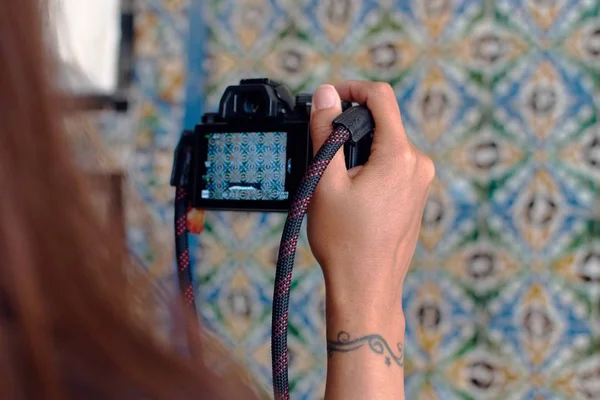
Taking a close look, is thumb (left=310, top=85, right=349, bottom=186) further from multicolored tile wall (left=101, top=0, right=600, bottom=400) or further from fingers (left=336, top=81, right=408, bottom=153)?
multicolored tile wall (left=101, top=0, right=600, bottom=400)

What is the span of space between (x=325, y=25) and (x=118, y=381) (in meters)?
0.81

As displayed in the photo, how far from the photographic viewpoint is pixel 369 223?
18.9 inches

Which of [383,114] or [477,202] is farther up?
[383,114]

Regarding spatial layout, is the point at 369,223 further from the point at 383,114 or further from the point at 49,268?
the point at 49,268

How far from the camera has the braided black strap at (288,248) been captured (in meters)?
0.48

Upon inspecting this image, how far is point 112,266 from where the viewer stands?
0.27m

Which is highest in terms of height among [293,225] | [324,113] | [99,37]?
[99,37]

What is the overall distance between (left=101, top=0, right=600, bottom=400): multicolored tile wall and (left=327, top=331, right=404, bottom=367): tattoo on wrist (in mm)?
417

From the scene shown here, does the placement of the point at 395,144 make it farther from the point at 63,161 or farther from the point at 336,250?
the point at 63,161

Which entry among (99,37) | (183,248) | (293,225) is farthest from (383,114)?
(99,37)

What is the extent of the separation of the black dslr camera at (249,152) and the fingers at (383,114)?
23 millimetres

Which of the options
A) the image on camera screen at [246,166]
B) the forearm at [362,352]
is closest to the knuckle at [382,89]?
the image on camera screen at [246,166]

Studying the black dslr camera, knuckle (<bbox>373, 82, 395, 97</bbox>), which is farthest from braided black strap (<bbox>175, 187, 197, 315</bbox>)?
knuckle (<bbox>373, 82, 395, 97</bbox>)

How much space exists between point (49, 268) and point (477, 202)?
75 centimetres
